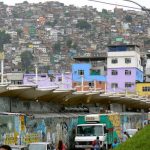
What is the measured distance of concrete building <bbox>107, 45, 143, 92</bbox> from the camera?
111 meters

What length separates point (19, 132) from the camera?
36375 mm

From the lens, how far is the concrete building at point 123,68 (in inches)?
4353

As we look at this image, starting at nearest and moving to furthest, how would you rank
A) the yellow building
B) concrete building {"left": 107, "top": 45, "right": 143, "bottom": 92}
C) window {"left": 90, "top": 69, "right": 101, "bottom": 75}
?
the yellow building
concrete building {"left": 107, "top": 45, "right": 143, "bottom": 92}
window {"left": 90, "top": 69, "right": 101, "bottom": 75}

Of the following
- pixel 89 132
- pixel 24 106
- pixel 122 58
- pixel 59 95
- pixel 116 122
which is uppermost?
pixel 122 58

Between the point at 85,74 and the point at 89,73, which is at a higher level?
the point at 89,73

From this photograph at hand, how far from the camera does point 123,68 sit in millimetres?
111375

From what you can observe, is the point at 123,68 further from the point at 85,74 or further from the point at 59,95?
the point at 59,95

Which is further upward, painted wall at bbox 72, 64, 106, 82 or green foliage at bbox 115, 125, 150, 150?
painted wall at bbox 72, 64, 106, 82

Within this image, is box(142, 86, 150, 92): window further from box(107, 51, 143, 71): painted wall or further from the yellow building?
box(107, 51, 143, 71): painted wall

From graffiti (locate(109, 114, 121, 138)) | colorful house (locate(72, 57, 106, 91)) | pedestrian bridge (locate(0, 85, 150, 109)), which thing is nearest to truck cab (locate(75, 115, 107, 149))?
graffiti (locate(109, 114, 121, 138))

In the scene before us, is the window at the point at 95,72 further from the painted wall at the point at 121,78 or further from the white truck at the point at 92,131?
the white truck at the point at 92,131

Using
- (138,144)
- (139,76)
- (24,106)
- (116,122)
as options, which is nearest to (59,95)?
(116,122)

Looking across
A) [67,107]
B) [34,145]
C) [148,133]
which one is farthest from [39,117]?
[148,133]

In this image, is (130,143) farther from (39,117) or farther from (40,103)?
(40,103)
